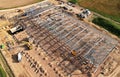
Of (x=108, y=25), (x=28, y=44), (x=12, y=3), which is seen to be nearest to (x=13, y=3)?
(x=12, y=3)

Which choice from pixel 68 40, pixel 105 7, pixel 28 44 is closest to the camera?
pixel 68 40

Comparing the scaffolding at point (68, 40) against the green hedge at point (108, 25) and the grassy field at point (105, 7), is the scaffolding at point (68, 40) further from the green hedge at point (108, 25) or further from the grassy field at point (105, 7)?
the grassy field at point (105, 7)

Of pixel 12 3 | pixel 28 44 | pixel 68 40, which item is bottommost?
pixel 28 44

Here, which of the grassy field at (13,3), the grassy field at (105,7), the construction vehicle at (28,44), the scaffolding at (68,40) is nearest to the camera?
the scaffolding at (68,40)

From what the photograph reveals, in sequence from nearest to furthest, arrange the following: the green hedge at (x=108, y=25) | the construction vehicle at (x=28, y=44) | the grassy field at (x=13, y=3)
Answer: the construction vehicle at (x=28, y=44), the green hedge at (x=108, y=25), the grassy field at (x=13, y=3)

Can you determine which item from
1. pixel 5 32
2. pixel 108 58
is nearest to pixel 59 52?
pixel 108 58

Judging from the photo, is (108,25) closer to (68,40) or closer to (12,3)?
(68,40)

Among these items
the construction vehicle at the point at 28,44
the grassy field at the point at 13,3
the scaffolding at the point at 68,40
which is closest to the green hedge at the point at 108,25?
the scaffolding at the point at 68,40
